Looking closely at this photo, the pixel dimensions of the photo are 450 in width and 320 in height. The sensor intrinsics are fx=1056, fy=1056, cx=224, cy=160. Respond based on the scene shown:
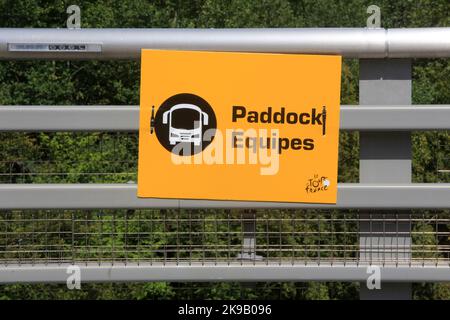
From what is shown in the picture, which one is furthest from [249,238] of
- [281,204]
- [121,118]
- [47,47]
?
[47,47]

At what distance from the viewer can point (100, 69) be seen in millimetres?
16000

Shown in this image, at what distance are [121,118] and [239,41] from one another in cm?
38

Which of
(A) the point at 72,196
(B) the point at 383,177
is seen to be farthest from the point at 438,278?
(A) the point at 72,196

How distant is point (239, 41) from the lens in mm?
2830

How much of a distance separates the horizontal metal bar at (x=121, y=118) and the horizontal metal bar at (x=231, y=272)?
40 cm

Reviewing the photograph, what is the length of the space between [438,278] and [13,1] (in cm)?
1536

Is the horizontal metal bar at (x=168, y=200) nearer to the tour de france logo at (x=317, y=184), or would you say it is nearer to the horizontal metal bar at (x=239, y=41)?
the tour de france logo at (x=317, y=184)

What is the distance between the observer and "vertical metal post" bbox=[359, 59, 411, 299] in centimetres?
290

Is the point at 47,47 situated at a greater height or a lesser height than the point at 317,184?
greater

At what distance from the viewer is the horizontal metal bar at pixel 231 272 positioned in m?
2.94

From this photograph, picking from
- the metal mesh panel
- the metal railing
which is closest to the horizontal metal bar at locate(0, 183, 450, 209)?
the metal railing

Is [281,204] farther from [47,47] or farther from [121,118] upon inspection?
[47,47]

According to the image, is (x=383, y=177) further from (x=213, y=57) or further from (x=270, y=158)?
(x=213, y=57)

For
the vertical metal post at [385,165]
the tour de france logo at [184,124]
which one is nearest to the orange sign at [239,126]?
the tour de france logo at [184,124]
